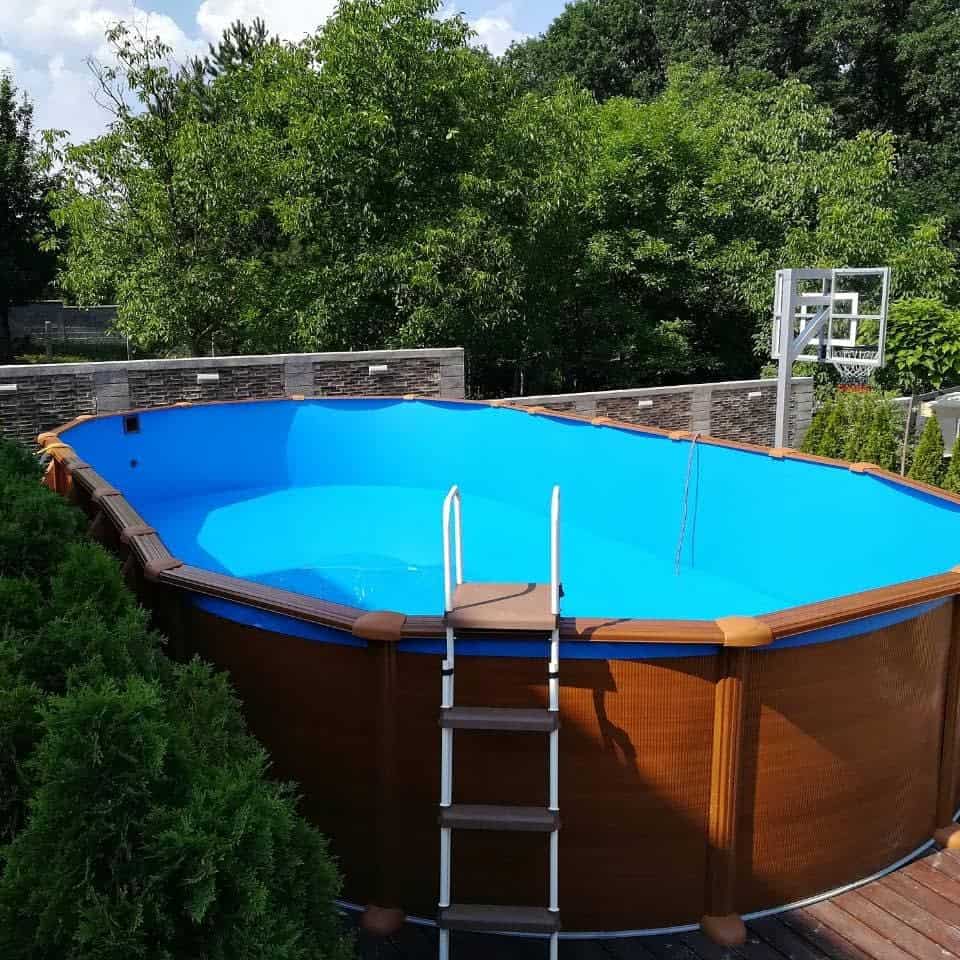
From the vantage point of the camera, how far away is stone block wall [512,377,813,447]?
13555mm

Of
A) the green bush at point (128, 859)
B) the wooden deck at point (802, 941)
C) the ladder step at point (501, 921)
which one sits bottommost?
the wooden deck at point (802, 941)

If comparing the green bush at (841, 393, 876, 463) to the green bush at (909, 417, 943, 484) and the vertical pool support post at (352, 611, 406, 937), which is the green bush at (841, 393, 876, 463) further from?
the vertical pool support post at (352, 611, 406, 937)

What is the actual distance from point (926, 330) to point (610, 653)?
562 inches

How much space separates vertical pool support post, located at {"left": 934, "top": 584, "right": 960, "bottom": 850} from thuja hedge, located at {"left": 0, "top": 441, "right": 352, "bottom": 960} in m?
3.02

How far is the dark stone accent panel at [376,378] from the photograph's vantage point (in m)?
14.0

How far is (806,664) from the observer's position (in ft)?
12.4

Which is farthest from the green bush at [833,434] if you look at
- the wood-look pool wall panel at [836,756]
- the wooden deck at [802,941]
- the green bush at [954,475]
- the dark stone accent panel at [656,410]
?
the wooden deck at [802,941]

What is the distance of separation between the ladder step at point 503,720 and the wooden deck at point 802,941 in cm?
92

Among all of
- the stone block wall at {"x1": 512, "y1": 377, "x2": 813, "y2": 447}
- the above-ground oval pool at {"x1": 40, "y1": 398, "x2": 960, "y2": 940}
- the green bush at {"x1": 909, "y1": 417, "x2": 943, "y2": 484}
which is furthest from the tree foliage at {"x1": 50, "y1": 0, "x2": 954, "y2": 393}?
the above-ground oval pool at {"x1": 40, "y1": 398, "x2": 960, "y2": 940}

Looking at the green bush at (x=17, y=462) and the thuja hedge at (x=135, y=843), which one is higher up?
the green bush at (x=17, y=462)

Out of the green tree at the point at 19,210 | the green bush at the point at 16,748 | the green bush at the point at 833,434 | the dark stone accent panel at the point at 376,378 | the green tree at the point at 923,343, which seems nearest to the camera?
the green bush at the point at 16,748

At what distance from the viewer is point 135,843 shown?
7.22 ft

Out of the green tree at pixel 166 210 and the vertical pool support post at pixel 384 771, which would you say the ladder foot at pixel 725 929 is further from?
the green tree at pixel 166 210

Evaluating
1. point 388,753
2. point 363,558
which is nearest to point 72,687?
point 388,753
